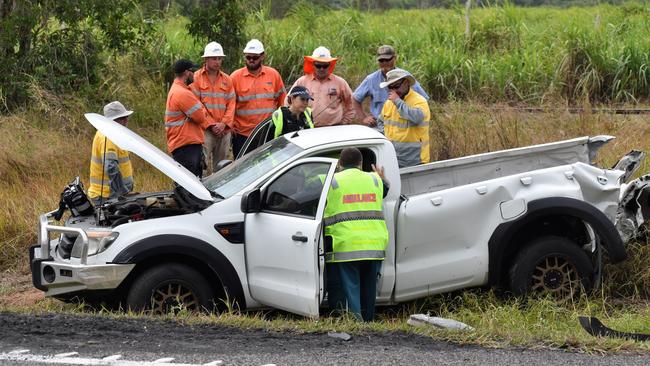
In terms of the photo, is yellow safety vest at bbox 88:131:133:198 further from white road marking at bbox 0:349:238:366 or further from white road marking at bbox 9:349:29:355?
white road marking at bbox 0:349:238:366

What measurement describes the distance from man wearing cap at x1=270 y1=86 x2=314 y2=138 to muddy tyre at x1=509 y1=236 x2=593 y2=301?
251 cm

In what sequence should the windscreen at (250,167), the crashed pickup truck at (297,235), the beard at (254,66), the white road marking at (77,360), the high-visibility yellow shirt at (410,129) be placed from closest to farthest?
1. the white road marking at (77,360)
2. the crashed pickup truck at (297,235)
3. the windscreen at (250,167)
4. the high-visibility yellow shirt at (410,129)
5. the beard at (254,66)

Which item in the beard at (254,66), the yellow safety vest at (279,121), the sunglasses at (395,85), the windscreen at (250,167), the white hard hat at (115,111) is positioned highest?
the beard at (254,66)

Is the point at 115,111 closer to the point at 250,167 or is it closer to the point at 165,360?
the point at 250,167

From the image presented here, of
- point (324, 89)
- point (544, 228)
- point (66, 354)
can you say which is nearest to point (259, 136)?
point (324, 89)

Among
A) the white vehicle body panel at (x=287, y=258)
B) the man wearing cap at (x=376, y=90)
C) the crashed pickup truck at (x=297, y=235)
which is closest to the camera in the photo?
the white vehicle body panel at (x=287, y=258)

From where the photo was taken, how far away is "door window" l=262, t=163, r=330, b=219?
8117 mm

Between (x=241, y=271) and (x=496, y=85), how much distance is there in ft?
30.8

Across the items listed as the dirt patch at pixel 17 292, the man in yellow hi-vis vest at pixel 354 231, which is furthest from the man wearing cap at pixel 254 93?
the man in yellow hi-vis vest at pixel 354 231

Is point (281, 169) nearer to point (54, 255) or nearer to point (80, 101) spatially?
point (54, 255)

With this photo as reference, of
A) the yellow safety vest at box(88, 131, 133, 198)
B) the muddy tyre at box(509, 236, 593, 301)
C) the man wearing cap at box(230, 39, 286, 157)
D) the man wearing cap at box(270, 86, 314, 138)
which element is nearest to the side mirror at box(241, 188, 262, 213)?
the man wearing cap at box(270, 86, 314, 138)

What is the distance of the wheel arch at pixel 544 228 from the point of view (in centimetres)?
862

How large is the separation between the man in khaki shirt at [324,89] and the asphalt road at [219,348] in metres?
4.40

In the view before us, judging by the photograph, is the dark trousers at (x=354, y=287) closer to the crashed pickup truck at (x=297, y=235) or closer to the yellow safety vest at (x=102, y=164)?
the crashed pickup truck at (x=297, y=235)
